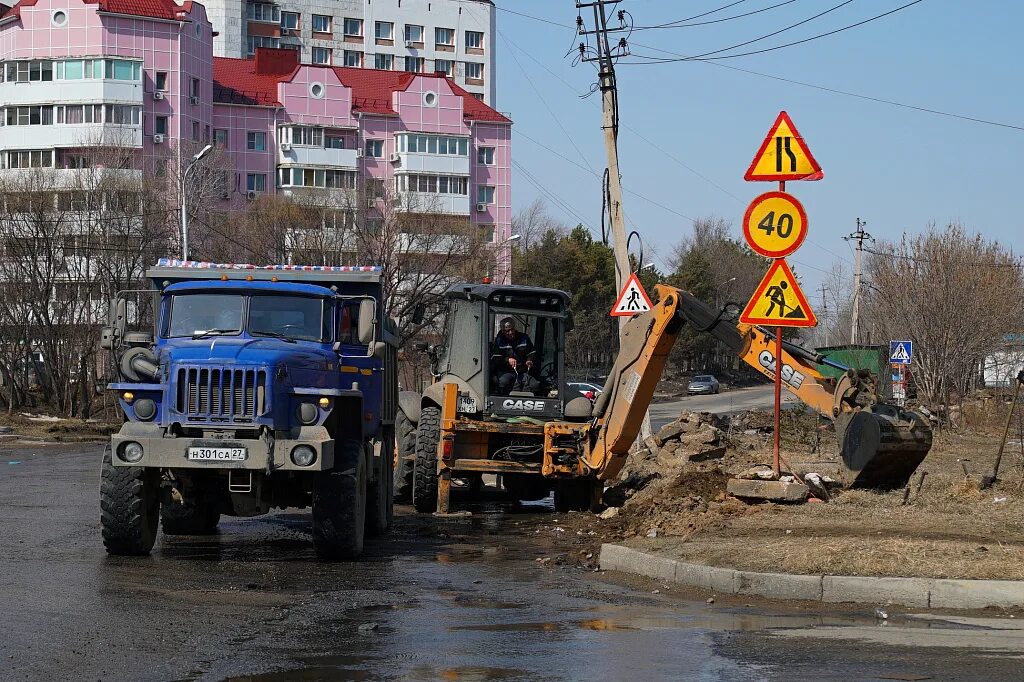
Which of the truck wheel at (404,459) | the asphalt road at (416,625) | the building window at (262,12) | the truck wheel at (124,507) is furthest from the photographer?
the building window at (262,12)

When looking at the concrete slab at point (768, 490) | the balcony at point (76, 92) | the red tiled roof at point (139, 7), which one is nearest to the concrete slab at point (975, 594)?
the concrete slab at point (768, 490)

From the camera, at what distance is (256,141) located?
279 feet

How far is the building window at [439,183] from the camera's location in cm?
8781

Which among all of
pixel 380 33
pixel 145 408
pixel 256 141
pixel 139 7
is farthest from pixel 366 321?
pixel 380 33

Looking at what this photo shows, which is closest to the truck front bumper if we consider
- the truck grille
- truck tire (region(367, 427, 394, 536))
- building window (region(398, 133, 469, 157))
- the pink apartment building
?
the truck grille

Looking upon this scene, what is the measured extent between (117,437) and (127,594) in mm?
2164

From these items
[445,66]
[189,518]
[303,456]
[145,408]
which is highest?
[445,66]

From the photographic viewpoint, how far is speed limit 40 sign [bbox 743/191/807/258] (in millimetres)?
13578

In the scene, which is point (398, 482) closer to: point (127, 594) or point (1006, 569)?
point (127, 594)

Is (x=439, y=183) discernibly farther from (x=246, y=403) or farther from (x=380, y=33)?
(x=246, y=403)

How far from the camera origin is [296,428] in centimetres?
1208

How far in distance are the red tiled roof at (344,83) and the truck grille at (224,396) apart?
76.2m

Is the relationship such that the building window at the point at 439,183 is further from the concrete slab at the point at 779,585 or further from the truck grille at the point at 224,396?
the concrete slab at the point at 779,585

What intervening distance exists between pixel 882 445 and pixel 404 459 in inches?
291
